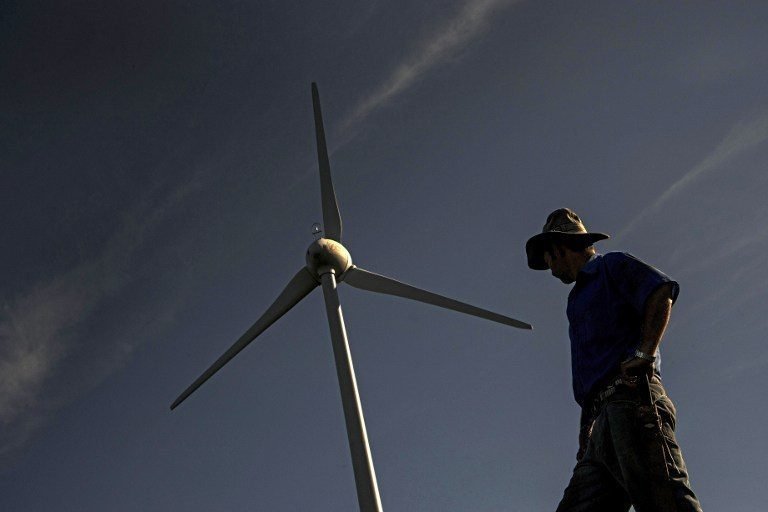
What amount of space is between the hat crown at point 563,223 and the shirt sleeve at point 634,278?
66 centimetres

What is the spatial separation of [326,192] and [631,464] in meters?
15.3

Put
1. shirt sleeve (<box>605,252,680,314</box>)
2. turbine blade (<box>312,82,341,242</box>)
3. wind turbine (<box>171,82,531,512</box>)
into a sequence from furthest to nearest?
turbine blade (<box>312,82,341,242</box>)
wind turbine (<box>171,82,531,512</box>)
shirt sleeve (<box>605,252,680,314</box>)

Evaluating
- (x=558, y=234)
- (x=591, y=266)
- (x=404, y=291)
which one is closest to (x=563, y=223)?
(x=558, y=234)

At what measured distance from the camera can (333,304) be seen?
17031 millimetres

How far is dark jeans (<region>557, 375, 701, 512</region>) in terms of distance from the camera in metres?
5.26

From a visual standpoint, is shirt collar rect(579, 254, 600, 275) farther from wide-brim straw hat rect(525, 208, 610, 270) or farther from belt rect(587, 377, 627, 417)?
belt rect(587, 377, 627, 417)

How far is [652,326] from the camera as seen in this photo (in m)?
5.75

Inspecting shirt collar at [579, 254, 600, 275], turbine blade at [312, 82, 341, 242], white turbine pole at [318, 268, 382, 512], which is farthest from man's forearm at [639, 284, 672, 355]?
turbine blade at [312, 82, 341, 242]

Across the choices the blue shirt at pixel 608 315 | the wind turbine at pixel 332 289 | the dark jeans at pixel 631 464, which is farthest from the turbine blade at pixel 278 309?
the dark jeans at pixel 631 464

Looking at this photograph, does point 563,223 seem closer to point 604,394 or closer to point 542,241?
point 542,241

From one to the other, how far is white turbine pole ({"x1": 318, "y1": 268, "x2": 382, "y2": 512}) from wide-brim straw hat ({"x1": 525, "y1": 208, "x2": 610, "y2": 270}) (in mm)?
6822

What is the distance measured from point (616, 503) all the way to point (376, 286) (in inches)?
544

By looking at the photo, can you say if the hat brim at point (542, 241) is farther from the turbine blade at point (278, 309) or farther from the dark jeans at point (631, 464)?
the turbine blade at point (278, 309)

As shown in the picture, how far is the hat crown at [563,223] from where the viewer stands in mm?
7070
